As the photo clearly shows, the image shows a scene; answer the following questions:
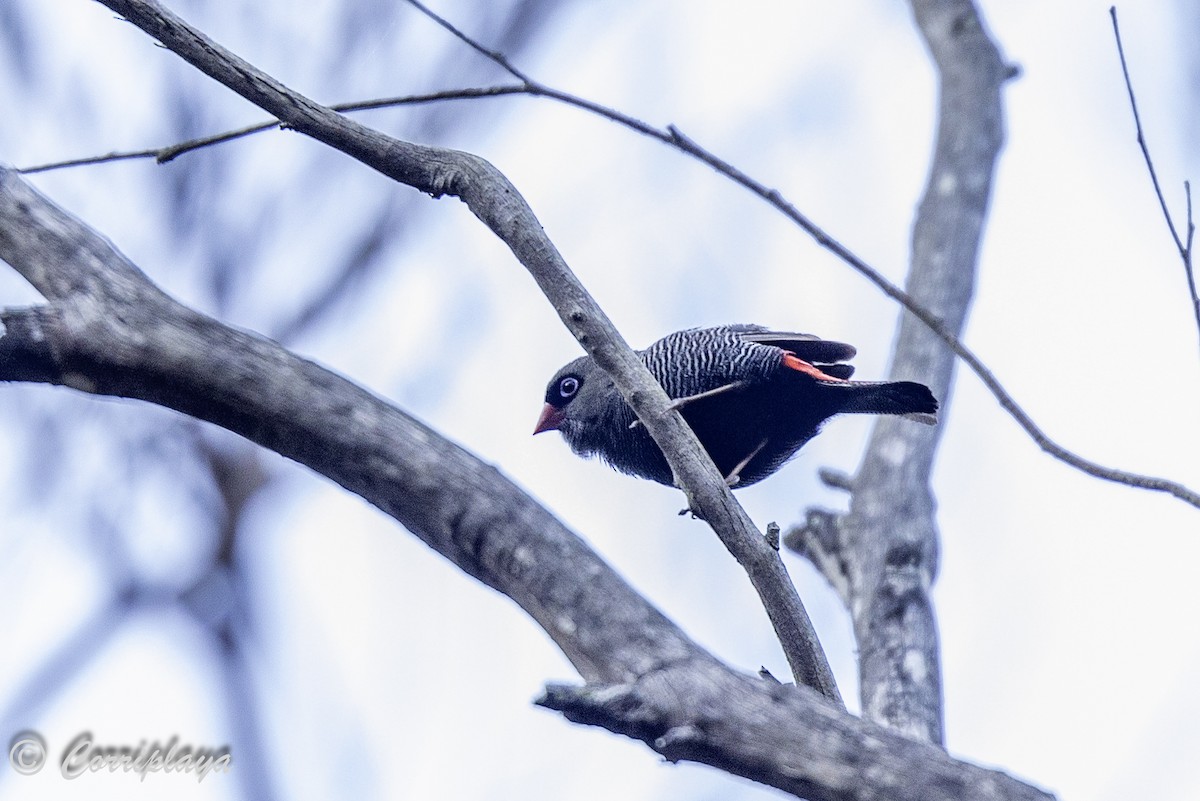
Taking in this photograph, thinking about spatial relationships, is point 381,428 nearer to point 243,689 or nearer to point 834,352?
point 243,689

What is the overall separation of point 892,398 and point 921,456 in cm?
44

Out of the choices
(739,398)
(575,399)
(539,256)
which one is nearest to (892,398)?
(739,398)

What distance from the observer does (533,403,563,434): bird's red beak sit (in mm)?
4918

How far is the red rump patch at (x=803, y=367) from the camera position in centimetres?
424

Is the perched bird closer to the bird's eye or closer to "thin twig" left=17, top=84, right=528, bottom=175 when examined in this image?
the bird's eye

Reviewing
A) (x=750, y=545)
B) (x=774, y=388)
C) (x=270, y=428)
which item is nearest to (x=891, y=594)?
(x=774, y=388)

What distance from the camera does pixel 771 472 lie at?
184 inches

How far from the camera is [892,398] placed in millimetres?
4004

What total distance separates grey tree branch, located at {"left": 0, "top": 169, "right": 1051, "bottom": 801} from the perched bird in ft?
7.72

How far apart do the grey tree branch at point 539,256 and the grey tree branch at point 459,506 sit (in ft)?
1.73

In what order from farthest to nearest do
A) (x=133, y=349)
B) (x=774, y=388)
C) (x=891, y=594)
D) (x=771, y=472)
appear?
(x=771, y=472)
(x=774, y=388)
(x=891, y=594)
(x=133, y=349)

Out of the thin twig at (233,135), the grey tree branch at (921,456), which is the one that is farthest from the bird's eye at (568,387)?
the thin twig at (233,135)

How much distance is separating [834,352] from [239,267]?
2154 millimetres

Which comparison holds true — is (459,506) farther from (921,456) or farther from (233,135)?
(921,456)
